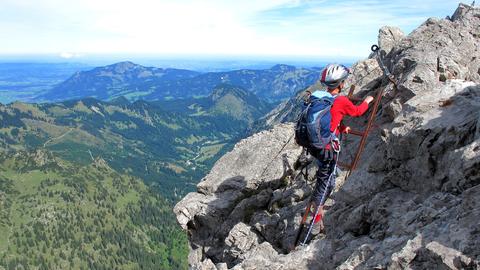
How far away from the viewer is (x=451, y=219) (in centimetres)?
1078

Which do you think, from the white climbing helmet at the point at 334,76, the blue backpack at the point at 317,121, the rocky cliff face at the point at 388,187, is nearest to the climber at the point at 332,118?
the white climbing helmet at the point at 334,76

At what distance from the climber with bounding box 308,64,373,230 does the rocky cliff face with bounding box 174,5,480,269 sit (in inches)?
41.5

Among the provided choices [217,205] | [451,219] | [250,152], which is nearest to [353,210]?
[451,219]

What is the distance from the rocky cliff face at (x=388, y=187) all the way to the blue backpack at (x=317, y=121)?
108 inches

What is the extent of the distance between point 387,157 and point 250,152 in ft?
53.6

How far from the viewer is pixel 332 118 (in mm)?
16156

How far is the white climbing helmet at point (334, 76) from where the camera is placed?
16.4 meters

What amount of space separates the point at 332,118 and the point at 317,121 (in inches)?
29.6

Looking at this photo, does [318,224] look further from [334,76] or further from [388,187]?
[334,76]

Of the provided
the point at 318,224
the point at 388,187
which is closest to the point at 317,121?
the point at 388,187

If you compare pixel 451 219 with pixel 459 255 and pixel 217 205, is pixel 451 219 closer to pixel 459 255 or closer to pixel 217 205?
pixel 459 255

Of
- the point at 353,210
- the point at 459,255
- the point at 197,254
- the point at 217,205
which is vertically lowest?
the point at 197,254

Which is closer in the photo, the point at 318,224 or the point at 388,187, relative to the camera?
the point at 388,187

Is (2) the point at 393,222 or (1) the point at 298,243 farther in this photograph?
(1) the point at 298,243
